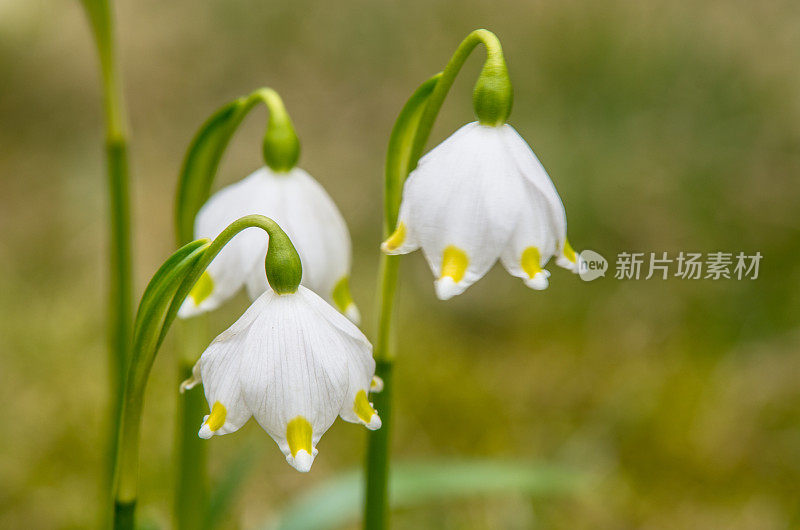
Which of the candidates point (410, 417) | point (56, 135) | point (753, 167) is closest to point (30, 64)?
point (56, 135)

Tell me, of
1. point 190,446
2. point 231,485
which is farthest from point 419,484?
point 190,446

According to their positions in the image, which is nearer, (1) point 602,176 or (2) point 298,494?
(2) point 298,494

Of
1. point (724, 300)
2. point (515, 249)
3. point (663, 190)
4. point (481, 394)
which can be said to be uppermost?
point (515, 249)

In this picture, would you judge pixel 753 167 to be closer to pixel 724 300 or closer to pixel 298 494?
pixel 724 300

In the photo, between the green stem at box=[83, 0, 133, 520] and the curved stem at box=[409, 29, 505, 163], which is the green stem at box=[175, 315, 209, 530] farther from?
the curved stem at box=[409, 29, 505, 163]

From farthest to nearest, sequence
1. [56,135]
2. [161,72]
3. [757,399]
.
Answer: [161,72]
[56,135]
[757,399]

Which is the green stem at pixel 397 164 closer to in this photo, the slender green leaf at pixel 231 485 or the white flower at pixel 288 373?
the white flower at pixel 288 373

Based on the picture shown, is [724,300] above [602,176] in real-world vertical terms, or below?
below
